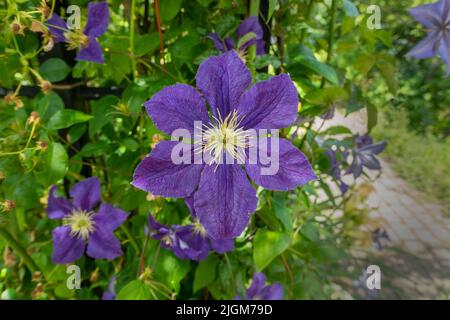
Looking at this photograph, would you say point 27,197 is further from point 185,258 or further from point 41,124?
point 185,258

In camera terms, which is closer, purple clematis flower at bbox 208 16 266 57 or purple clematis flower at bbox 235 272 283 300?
purple clematis flower at bbox 208 16 266 57

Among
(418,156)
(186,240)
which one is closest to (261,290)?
(186,240)

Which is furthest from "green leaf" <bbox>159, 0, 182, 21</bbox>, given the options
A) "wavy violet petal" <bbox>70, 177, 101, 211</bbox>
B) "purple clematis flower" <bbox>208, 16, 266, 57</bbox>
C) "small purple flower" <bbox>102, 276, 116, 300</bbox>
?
"small purple flower" <bbox>102, 276, 116, 300</bbox>

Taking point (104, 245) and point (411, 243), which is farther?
point (411, 243)

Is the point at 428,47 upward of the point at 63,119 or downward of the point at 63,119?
upward

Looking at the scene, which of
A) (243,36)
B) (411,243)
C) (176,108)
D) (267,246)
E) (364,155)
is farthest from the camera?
(411,243)

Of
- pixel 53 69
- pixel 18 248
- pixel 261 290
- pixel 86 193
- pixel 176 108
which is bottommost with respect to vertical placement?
pixel 261 290

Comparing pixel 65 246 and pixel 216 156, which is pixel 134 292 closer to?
pixel 65 246

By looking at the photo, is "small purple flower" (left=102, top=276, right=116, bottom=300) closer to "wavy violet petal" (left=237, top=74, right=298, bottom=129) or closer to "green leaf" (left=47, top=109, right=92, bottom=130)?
"green leaf" (left=47, top=109, right=92, bottom=130)
